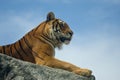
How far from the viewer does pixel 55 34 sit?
9.14m

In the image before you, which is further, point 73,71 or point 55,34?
point 55,34

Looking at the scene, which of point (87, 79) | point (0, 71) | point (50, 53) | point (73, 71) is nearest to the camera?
Result: point (0, 71)

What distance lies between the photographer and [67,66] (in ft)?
26.5

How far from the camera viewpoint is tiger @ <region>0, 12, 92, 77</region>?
8690 millimetres

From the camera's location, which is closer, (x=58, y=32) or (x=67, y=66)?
(x=67, y=66)

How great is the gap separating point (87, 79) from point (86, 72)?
0.90 ft

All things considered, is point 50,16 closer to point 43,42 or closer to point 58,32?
point 58,32

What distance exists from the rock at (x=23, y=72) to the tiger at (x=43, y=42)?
1375mm

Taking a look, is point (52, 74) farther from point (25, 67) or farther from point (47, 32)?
point (47, 32)

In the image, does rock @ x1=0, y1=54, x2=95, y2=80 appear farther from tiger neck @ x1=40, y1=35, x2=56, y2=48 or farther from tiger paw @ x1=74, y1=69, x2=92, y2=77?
tiger neck @ x1=40, y1=35, x2=56, y2=48

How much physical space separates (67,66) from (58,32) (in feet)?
4.36

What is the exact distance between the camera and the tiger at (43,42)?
342 inches

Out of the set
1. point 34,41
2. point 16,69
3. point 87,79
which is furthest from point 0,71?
point 34,41

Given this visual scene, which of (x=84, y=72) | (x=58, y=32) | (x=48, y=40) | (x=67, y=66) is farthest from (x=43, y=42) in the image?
(x=84, y=72)
